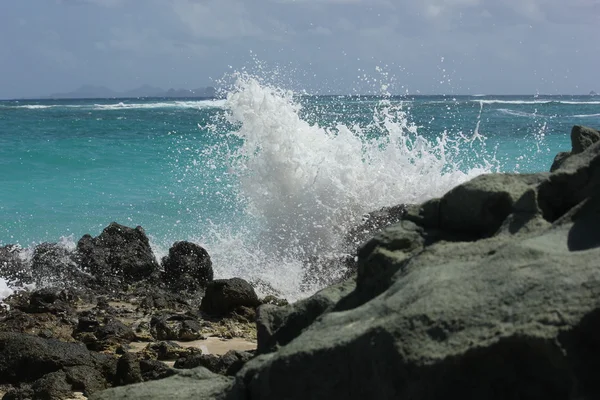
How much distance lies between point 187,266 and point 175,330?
2005 mm

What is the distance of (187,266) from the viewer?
26.9 feet

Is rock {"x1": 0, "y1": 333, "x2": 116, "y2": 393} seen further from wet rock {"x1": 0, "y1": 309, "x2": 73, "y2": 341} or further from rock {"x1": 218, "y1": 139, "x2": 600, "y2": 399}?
rock {"x1": 218, "y1": 139, "x2": 600, "y2": 399}

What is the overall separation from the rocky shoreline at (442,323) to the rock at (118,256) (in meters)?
3.32

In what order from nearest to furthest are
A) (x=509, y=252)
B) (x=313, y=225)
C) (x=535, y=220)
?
(x=509, y=252)
(x=535, y=220)
(x=313, y=225)

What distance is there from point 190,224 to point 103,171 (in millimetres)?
6392

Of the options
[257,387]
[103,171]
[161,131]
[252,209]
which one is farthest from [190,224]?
[161,131]

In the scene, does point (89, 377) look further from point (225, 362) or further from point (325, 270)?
point (325, 270)

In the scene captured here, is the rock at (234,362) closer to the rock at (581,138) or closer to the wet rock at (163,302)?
the rock at (581,138)

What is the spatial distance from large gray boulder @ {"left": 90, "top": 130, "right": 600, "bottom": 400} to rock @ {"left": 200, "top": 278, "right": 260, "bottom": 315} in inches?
142

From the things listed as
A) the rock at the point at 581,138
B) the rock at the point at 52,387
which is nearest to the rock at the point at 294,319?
the rock at the point at 581,138

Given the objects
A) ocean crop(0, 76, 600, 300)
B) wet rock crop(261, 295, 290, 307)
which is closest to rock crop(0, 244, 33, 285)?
ocean crop(0, 76, 600, 300)

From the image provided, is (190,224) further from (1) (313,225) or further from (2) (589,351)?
(2) (589,351)

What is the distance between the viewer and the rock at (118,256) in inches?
324

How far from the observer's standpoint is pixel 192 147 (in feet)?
72.7
